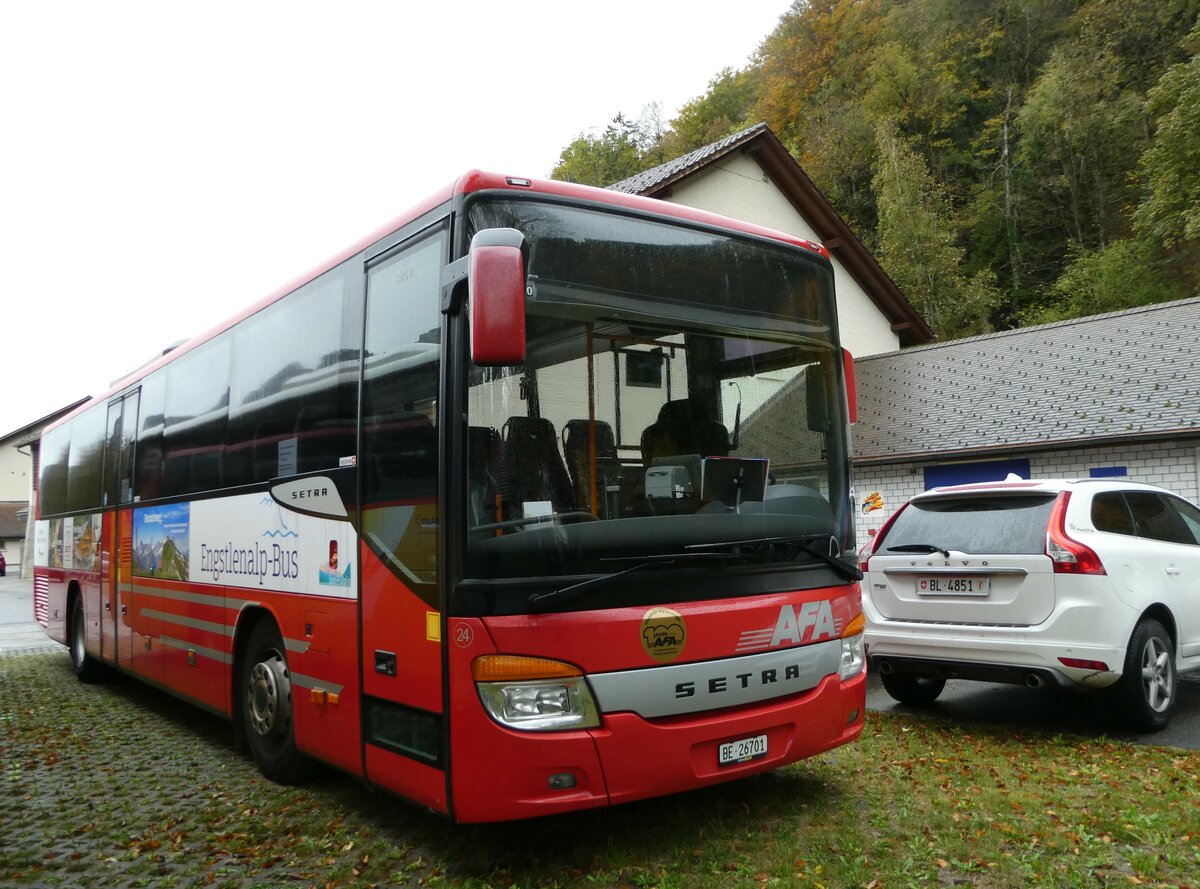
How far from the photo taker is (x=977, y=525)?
7234mm

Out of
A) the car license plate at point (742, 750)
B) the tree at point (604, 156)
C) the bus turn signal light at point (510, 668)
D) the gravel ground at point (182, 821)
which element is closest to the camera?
the bus turn signal light at point (510, 668)

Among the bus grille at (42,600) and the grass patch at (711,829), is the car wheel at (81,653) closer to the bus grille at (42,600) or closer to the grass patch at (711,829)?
the bus grille at (42,600)

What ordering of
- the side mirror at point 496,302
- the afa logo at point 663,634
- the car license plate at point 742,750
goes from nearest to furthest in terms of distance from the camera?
the side mirror at point 496,302
the afa logo at point 663,634
the car license plate at point 742,750

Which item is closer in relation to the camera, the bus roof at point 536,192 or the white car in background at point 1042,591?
the bus roof at point 536,192

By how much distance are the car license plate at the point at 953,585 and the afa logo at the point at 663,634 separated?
129 inches

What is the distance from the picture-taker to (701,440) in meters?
4.75

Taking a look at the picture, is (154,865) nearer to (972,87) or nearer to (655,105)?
(972,87)

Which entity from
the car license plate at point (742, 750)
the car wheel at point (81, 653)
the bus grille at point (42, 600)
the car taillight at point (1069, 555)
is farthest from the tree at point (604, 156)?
the car license plate at point (742, 750)

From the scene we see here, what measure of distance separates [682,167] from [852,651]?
2088 centimetres

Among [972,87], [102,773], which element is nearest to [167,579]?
[102,773]

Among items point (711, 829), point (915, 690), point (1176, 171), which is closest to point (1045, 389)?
point (915, 690)

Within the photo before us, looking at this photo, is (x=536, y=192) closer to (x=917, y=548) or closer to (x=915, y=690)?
(x=917, y=548)

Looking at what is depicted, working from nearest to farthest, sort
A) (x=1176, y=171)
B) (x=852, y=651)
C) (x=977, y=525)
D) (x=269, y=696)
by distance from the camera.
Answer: (x=852, y=651)
(x=269, y=696)
(x=977, y=525)
(x=1176, y=171)

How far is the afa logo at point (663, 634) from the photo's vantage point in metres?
4.40
